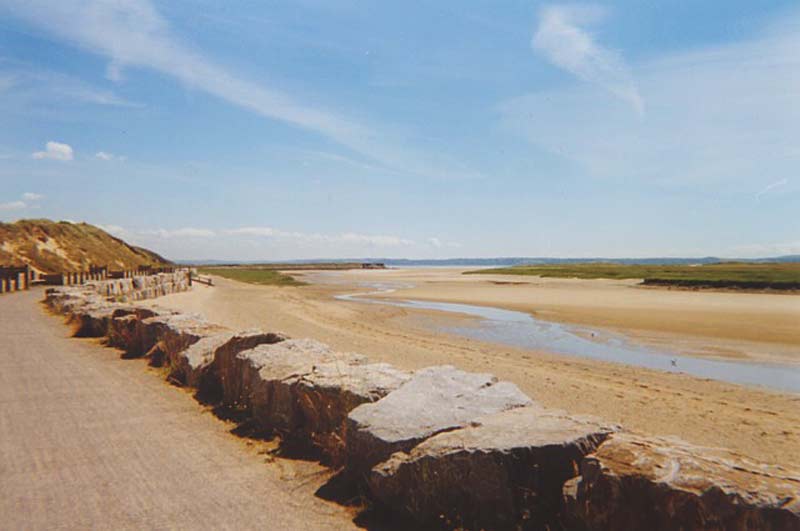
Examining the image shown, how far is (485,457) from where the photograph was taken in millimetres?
3416

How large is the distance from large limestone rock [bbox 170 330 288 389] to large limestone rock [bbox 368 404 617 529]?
12.9ft

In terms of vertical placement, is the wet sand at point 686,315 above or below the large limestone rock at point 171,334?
below

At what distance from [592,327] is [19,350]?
61.9ft

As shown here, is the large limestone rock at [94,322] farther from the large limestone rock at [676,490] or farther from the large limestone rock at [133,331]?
the large limestone rock at [676,490]

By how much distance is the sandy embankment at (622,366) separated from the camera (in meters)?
8.68

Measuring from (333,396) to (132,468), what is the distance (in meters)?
1.83

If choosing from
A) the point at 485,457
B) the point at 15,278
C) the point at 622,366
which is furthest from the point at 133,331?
the point at 15,278

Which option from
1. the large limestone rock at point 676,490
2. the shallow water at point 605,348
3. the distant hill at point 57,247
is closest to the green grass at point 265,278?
the distant hill at point 57,247

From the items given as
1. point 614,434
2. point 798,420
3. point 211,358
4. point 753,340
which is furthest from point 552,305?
point 614,434

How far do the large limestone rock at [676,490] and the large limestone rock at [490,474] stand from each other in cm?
19

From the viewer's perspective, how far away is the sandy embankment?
28.5ft

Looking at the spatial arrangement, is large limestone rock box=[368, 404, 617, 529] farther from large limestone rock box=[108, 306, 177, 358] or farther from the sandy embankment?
large limestone rock box=[108, 306, 177, 358]

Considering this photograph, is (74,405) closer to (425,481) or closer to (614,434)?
(425,481)

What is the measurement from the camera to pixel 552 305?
29.3m
